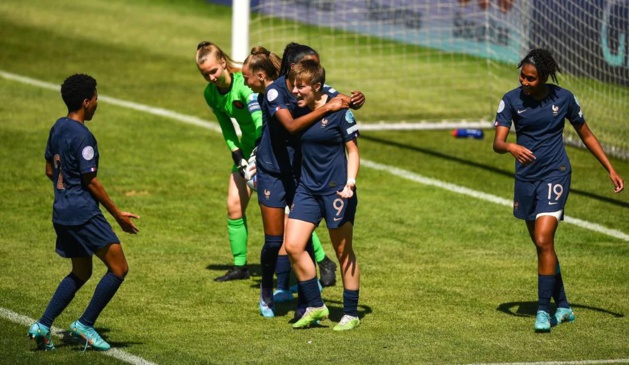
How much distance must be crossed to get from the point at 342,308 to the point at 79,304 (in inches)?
88.7

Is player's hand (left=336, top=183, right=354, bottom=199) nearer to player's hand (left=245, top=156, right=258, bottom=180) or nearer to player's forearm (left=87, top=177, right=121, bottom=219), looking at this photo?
player's hand (left=245, top=156, right=258, bottom=180)

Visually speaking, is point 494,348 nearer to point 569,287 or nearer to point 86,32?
point 569,287

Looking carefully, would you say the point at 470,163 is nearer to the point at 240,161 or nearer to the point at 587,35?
the point at 587,35

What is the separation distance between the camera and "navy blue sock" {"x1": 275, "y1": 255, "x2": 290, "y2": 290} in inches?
429

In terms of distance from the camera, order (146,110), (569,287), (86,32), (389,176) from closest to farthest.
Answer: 1. (569,287)
2. (389,176)
3. (146,110)
4. (86,32)

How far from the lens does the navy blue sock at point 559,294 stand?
1002 cm

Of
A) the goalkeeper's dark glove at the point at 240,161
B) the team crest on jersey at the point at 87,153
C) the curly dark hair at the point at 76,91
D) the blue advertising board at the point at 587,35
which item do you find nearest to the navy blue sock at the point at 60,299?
the team crest on jersey at the point at 87,153

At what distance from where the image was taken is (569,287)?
11.2 m

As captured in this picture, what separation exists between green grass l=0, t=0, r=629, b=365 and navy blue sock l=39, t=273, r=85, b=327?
0.27 metres

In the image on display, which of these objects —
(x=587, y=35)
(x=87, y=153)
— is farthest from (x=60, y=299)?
(x=587, y=35)

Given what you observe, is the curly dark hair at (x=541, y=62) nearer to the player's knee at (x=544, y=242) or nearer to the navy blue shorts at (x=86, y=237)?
the player's knee at (x=544, y=242)

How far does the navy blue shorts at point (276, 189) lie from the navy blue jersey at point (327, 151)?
397 millimetres

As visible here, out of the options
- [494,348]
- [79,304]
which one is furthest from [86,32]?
[494,348]

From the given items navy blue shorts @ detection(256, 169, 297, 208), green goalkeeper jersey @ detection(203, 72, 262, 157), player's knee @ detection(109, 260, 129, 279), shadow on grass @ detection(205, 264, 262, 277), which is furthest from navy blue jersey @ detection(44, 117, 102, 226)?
shadow on grass @ detection(205, 264, 262, 277)
